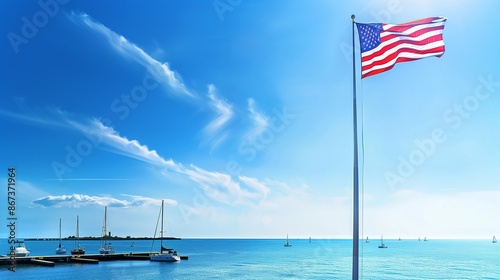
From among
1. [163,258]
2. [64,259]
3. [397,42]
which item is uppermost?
[397,42]

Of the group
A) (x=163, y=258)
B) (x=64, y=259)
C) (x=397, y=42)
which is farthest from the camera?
(x=163, y=258)

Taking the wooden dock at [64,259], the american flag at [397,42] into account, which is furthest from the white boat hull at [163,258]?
the american flag at [397,42]

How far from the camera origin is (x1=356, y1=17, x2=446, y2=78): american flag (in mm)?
12367

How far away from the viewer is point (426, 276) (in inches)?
2574

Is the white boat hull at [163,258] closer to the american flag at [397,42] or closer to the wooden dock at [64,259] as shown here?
the wooden dock at [64,259]

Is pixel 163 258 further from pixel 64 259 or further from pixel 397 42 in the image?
pixel 397 42

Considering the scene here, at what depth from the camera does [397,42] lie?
506 inches

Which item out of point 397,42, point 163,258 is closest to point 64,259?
point 163,258

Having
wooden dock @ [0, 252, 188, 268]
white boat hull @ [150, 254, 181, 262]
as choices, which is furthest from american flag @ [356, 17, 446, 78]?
white boat hull @ [150, 254, 181, 262]

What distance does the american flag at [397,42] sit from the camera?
40.6 feet

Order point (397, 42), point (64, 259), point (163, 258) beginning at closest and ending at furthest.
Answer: point (397, 42), point (64, 259), point (163, 258)

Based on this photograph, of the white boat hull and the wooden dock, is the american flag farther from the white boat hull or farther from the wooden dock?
the white boat hull

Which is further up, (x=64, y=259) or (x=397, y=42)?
(x=397, y=42)

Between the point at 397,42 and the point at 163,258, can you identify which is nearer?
the point at 397,42
